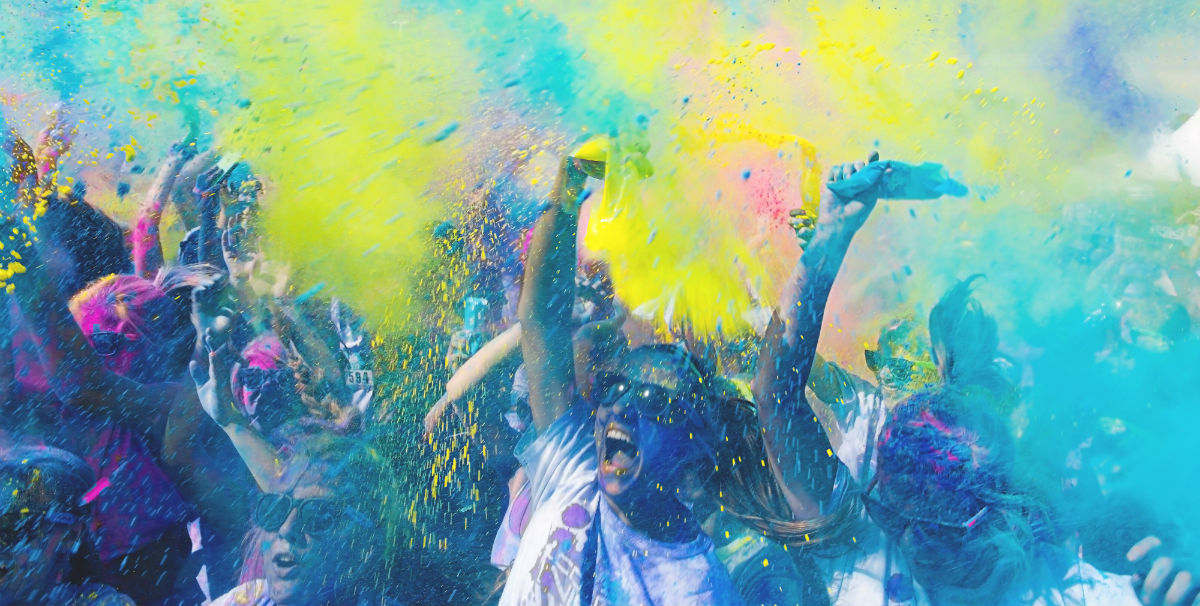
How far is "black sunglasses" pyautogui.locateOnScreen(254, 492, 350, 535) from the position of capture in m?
2.23

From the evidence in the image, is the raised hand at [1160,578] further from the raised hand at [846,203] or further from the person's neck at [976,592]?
the raised hand at [846,203]

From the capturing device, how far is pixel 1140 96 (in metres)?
1.98

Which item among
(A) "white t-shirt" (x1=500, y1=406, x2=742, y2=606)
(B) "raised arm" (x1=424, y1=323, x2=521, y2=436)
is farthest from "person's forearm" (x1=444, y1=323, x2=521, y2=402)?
(A) "white t-shirt" (x1=500, y1=406, x2=742, y2=606)

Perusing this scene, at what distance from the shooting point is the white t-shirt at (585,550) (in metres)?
2.17

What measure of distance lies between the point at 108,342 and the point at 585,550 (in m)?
1.46

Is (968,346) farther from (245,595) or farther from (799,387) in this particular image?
(245,595)

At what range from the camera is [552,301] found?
2146 millimetres

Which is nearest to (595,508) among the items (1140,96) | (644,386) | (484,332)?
(644,386)

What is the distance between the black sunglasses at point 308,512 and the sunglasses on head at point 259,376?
32 cm

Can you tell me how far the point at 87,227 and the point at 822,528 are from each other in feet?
7.14

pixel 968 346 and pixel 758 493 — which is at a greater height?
pixel 968 346

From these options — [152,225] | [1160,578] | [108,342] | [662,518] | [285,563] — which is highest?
[152,225]

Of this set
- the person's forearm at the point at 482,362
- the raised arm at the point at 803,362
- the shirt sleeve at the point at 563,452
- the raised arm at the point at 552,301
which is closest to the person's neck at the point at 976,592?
the raised arm at the point at 803,362

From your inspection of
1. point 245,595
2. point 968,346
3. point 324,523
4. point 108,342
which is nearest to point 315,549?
point 324,523
